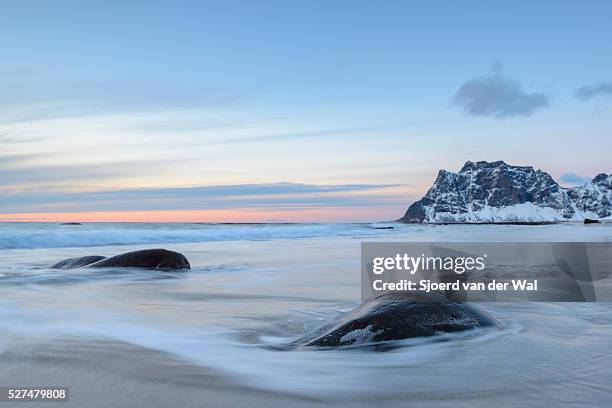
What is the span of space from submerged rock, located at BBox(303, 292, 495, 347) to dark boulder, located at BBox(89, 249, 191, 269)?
265 inches

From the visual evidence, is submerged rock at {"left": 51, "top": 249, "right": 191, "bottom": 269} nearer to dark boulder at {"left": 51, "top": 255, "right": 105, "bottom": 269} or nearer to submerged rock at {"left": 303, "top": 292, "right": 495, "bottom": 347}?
dark boulder at {"left": 51, "top": 255, "right": 105, "bottom": 269}

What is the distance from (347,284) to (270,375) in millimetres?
4977

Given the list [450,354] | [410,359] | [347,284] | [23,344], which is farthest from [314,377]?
[347,284]

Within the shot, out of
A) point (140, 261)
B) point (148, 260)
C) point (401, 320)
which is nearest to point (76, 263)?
point (140, 261)

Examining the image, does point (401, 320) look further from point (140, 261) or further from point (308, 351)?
point (140, 261)

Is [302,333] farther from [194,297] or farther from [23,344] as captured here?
[194,297]

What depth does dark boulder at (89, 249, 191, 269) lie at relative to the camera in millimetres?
10156

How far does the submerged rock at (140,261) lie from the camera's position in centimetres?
1013

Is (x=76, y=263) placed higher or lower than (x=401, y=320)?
lower

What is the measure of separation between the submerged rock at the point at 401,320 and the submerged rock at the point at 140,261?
6744 mm

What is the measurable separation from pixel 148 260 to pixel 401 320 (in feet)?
24.3

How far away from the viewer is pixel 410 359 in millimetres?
3391

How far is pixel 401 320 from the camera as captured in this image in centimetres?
402

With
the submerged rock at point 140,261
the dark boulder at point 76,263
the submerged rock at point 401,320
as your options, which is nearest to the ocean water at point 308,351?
the submerged rock at point 401,320
